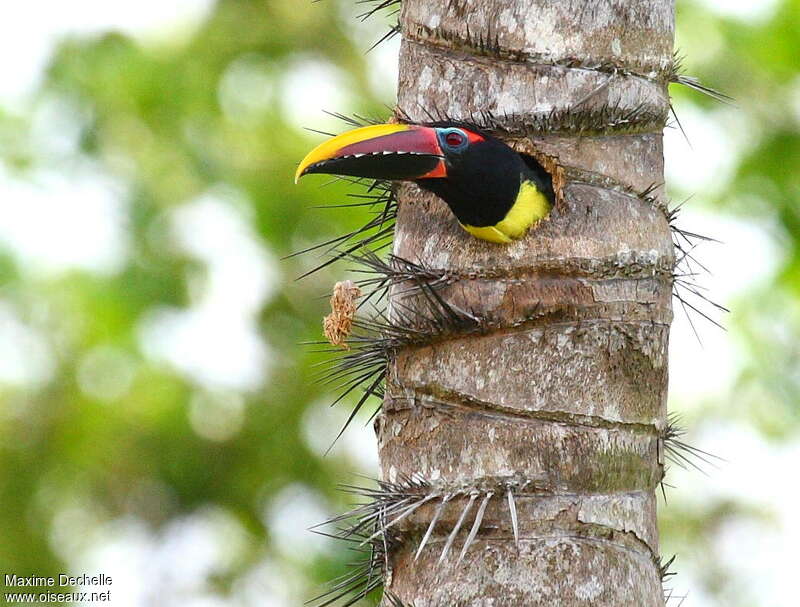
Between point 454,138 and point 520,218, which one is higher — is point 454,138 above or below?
above

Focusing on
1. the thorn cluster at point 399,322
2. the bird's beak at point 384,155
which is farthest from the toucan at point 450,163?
the thorn cluster at point 399,322

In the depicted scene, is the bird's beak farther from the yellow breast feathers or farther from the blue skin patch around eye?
the yellow breast feathers

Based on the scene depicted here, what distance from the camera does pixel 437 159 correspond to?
2.80 metres

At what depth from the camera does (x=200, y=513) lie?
24.0ft

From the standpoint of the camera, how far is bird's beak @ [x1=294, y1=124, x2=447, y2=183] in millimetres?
2783

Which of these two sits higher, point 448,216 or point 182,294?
point 182,294

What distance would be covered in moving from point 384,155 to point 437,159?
5.2 inches

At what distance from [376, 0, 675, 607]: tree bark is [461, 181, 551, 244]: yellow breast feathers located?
0.03 meters

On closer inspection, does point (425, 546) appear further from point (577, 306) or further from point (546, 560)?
point (577, 306)

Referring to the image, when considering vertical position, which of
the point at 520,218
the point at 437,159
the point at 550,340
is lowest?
the point at 550,340

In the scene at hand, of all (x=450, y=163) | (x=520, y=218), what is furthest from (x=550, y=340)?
(x=450, y=163)

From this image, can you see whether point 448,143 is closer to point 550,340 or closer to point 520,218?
point 520,218

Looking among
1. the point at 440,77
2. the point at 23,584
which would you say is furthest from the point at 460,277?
the point at 23,584

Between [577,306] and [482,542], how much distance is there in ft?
1.90
